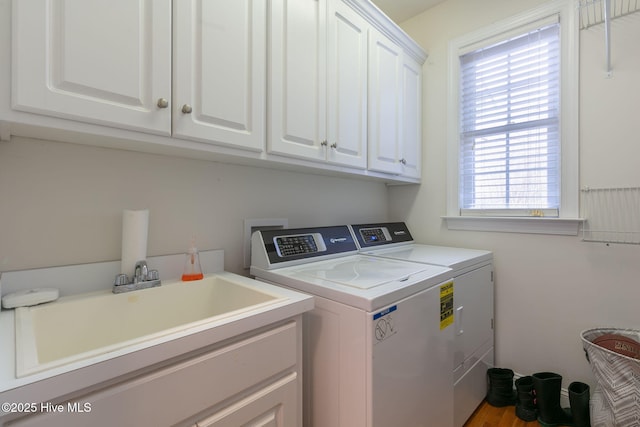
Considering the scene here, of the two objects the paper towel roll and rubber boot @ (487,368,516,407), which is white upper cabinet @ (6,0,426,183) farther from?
rubber boot @ (487,368,516,407)

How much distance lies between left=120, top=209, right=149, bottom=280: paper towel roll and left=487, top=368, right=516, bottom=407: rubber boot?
2080mm

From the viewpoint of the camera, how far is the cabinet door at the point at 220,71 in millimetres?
1011

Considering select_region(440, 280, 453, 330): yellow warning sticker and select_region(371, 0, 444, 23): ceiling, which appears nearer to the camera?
select_region(440, 280, 453, 330): yellow warning sticker

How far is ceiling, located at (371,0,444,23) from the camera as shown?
2.21 metres

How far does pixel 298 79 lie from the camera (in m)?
1.37

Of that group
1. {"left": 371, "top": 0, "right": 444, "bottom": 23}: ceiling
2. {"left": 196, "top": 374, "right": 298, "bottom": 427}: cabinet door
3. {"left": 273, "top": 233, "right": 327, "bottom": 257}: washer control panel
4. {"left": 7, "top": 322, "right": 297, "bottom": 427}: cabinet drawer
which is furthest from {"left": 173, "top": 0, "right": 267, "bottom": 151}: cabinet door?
{"left": 371, "top": 0, "right": 444, "bottom": 23}: ceiling

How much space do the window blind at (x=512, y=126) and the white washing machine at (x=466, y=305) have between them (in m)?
0.46

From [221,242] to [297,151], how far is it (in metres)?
0.60

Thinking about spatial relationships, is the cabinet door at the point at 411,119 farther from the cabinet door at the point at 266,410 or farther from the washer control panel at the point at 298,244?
the cabinet door at the point at 266,410

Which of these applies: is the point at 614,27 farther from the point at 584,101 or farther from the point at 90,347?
the point at 90,347

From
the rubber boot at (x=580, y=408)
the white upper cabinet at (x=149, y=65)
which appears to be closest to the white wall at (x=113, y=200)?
the white upper cabinet at (x=149, y=65)

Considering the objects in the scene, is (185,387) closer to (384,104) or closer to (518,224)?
(384,104)

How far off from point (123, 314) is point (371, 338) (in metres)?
0.88

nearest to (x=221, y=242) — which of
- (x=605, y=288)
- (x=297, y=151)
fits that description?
(x=297, y=151)
